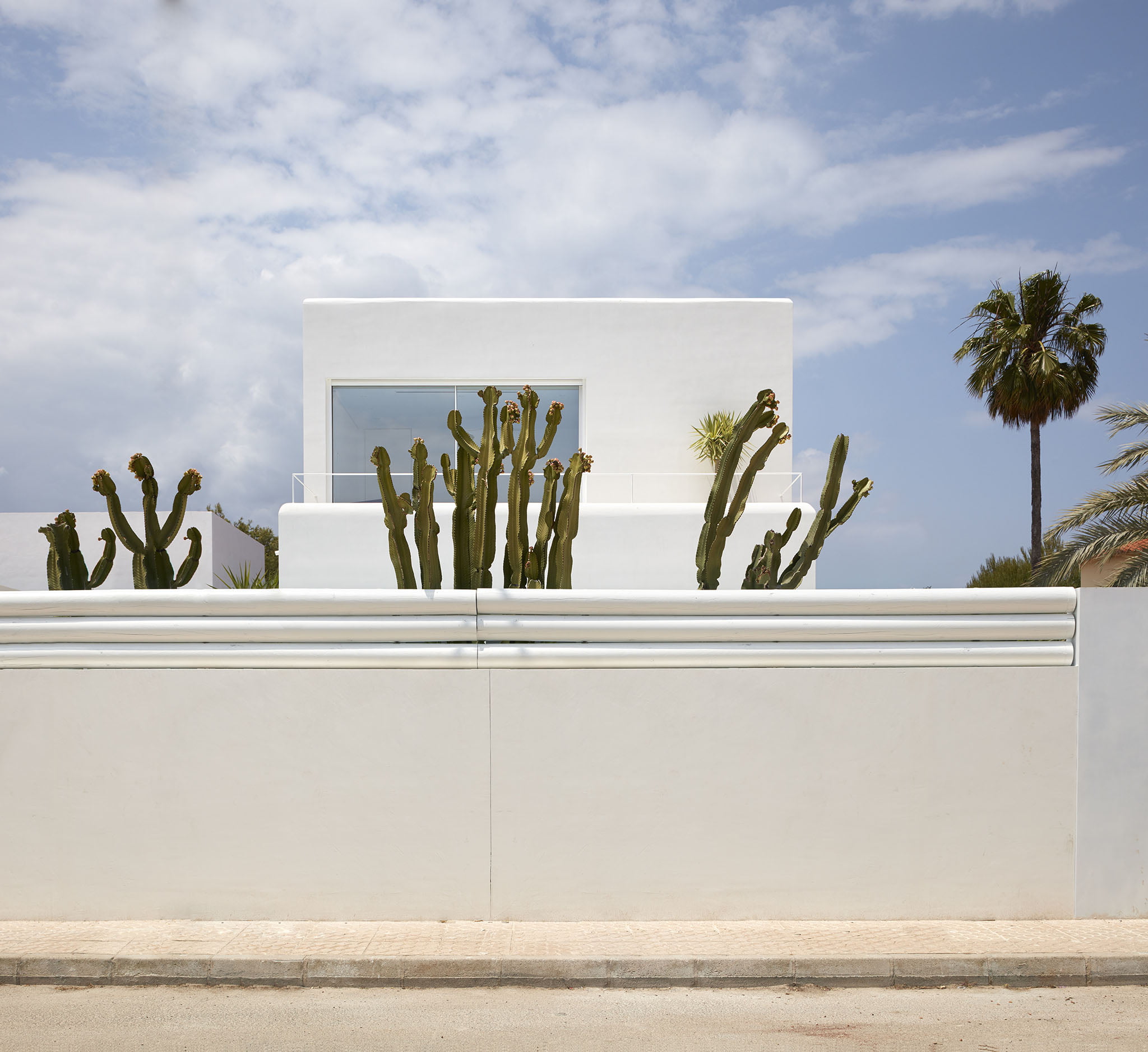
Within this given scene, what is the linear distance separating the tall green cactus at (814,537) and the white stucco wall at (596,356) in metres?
8.93

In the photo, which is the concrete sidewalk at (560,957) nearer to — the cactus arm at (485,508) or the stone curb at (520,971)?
the stone curb at (520,971)

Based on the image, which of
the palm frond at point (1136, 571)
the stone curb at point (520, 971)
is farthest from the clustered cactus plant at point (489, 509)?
the palm frond at point (1136, 571)

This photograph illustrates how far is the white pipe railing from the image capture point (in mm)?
5699

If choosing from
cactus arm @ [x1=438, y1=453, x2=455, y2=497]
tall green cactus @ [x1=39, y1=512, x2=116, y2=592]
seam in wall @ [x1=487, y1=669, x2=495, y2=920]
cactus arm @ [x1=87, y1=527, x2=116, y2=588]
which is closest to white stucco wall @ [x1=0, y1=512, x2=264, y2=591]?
cactus arm @ [x1=87, y1=527, x2=116, y2=588]

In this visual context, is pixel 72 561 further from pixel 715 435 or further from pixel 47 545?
pixel 47 545

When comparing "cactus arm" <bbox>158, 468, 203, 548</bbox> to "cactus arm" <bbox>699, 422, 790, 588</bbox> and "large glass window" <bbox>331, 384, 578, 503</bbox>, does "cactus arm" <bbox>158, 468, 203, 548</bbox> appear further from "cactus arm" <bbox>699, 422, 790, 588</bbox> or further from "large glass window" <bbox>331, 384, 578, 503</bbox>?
"large glass window" <bbox>331, 384, 578, 503</bbox>

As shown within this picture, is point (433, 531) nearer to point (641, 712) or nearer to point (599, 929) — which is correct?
point (641, 712)

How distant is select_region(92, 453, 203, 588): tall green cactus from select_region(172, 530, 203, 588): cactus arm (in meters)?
0.03

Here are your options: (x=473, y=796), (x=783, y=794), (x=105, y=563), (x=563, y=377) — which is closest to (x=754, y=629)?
(x=783, y=794)

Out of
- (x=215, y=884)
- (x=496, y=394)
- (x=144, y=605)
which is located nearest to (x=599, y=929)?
(x=215, y=884)

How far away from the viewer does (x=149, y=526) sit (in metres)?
7.79

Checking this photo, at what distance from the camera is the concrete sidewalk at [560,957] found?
493cm

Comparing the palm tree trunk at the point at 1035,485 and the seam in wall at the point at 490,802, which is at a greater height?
the palm tree trunk at the point at 1035,485

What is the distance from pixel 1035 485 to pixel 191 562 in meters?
23.3
